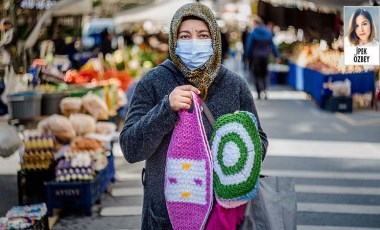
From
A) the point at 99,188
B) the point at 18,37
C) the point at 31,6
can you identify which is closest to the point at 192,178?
the point at 99,188

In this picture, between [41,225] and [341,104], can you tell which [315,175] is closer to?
[41,225]

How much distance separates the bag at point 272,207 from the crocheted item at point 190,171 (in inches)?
9.4

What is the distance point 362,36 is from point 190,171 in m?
1.87

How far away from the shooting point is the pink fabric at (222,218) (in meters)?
2.71

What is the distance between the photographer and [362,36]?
402 centimetres

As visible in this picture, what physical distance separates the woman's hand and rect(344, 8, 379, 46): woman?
5.88 feet

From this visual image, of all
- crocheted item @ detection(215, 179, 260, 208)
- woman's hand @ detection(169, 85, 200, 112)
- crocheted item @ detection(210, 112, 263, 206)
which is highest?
woman's hand @ detection(169, 85, 200, 112)

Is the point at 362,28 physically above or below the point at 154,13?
below

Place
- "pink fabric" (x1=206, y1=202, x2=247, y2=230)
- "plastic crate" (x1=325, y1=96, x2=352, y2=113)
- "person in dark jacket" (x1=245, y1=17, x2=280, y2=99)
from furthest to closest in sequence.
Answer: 1. "person in dark jacket" (x1=245, y1=17, x2=280, y2=99)
2. "plastic crate" (x1=325, y1=96, x2=352, y2=113)
3. "pink fabric" (x1=206, y1=202, x2=247, y2=230)

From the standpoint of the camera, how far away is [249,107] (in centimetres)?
298

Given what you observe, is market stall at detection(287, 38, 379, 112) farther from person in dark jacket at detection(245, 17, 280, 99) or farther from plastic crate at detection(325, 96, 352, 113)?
person in dark jacket at detection(245, 17, 280, 99)

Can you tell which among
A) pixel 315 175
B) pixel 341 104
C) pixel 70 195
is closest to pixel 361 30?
pixel 70 195

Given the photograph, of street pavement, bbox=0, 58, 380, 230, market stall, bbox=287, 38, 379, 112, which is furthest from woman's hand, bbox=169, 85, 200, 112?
market stall, bbox=287, 38, 379, 112

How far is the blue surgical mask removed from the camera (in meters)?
2.77
